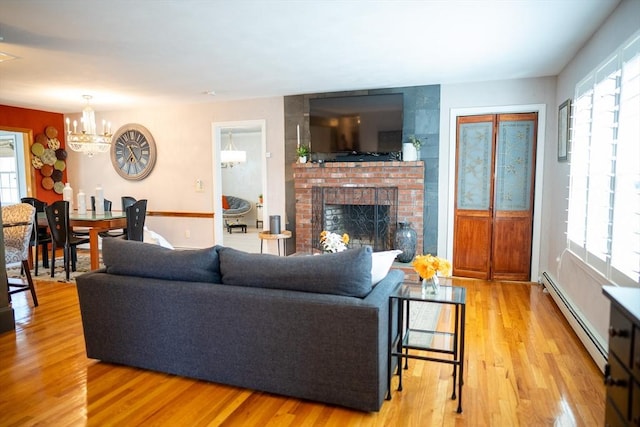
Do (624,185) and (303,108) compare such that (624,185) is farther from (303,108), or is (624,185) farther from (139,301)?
(303,108)

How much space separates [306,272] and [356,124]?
12.0 feet

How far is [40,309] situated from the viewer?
409cm

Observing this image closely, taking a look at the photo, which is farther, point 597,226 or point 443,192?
point 443,192

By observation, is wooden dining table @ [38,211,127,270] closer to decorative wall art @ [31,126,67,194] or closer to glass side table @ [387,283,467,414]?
decorative wall art @ [31,126,67,194]

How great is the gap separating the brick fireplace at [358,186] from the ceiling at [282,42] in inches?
41.8

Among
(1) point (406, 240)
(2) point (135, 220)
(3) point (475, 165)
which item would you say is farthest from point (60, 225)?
(3) point (475, 165)

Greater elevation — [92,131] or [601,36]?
[601,36]

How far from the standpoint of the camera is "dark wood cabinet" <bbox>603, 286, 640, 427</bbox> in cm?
125

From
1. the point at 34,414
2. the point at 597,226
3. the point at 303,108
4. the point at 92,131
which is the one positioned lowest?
the point at 34,414

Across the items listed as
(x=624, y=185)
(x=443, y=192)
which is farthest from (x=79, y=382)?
(x=443, y=192)

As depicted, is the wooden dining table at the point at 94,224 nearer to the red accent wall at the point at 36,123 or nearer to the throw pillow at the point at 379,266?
the red accent wall at the point at 36,123

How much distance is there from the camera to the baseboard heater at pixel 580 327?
9.05 ft

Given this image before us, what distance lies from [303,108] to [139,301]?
407 centimetres

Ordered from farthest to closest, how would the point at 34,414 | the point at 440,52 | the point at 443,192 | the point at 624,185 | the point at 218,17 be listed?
the point at 443,192 < the point at 440,52 < the point at 218,17 < the point at 624,185 < the point at 34,414
